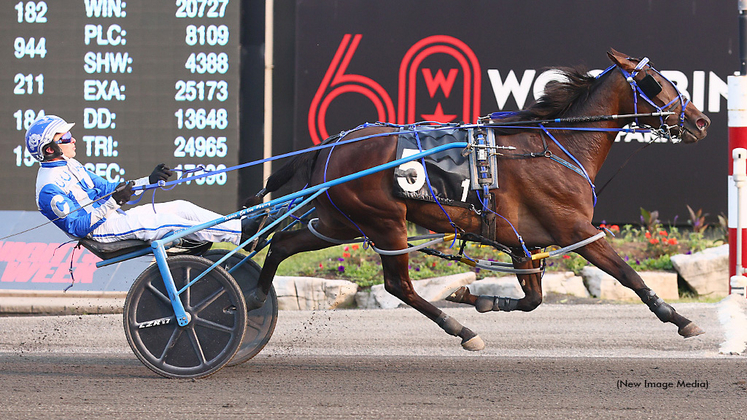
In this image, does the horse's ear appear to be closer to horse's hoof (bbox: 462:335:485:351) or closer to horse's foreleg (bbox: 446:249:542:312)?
horse's foreleg (bbox: 446:249:542:312)

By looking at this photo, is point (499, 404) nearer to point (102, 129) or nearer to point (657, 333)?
point (657, 333)

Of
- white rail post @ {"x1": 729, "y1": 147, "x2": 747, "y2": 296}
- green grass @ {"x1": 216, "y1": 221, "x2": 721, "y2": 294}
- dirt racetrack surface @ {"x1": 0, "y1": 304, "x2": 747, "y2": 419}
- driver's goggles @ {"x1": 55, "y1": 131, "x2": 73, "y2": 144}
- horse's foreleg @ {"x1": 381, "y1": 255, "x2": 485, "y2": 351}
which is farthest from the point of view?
green grass @ {"x1": 216, "y1": 221, "x2": 721, "y2": 294}

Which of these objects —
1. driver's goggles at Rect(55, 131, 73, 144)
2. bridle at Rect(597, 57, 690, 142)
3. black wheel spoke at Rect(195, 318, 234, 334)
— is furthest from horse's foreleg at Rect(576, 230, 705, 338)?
driver's goggles at Rect(55, 131, 73, 144)

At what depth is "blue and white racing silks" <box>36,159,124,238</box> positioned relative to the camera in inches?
183

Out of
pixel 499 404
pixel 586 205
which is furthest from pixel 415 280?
pixel 499 404

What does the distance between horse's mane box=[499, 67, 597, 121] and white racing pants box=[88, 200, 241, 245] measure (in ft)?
5.94

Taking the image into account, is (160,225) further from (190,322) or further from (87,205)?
Answer: (190,322)

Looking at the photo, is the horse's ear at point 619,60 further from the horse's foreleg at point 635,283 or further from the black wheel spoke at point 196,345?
the black wheel spoke at point 196,345

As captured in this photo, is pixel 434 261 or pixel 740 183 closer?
pixel 740 183

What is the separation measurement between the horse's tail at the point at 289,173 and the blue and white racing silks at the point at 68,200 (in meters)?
0.88

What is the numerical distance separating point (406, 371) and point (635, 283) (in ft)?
4.57

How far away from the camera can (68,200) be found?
468 cm

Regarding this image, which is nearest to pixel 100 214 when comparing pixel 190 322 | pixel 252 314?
pixel 190 322

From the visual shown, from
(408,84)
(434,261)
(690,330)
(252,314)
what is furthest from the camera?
(408,84)
